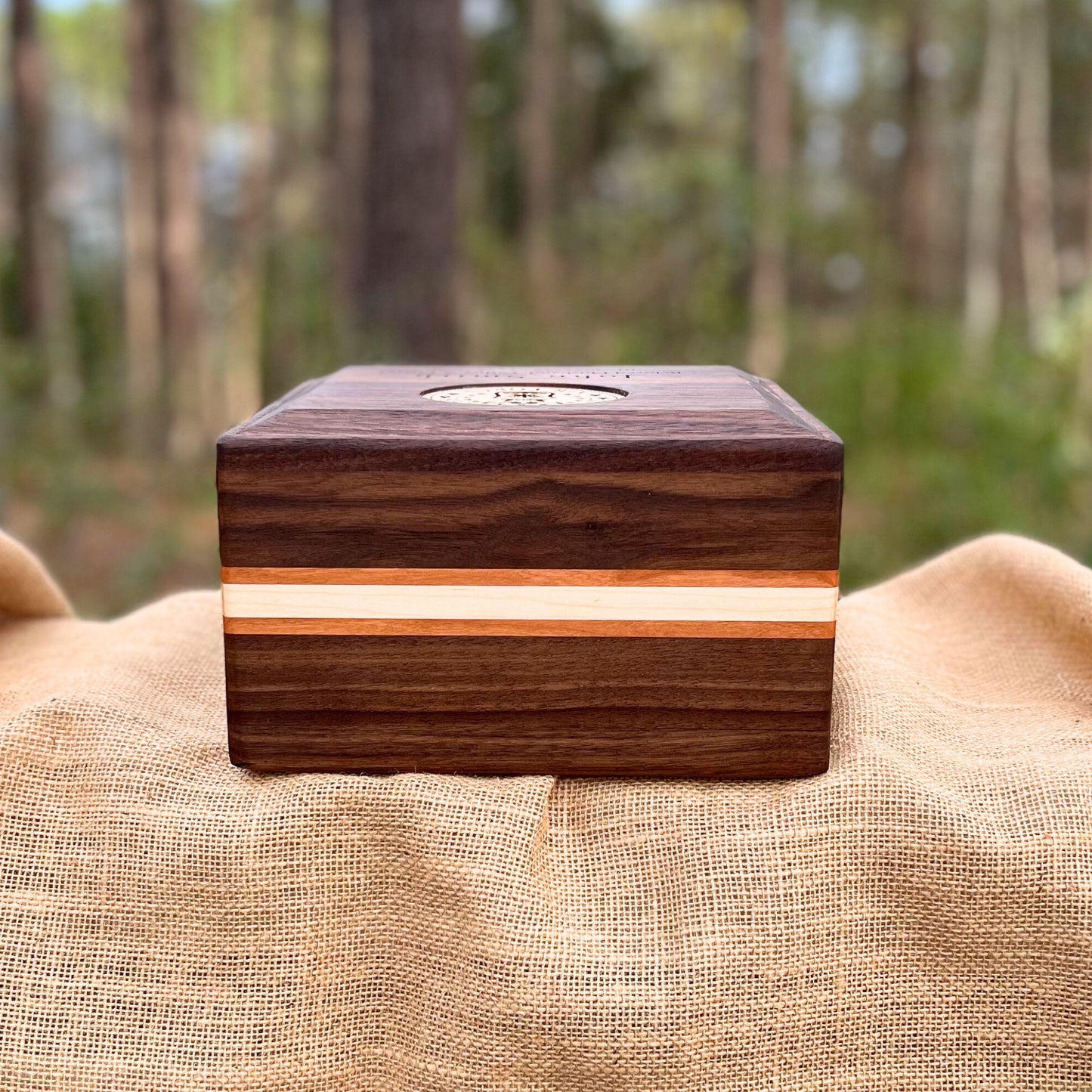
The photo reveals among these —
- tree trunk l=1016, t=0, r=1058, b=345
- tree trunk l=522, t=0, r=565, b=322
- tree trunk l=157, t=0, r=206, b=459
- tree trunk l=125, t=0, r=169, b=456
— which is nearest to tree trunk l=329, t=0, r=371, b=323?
tree trunk l=157, t=0, r=206, b=459

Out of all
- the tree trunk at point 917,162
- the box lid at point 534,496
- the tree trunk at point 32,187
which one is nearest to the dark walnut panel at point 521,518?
the box lid at point 534,496

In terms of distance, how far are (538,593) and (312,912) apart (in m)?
0.23

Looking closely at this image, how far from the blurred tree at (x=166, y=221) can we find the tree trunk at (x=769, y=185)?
2291 millimetres

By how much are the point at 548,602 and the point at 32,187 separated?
459 centimetres

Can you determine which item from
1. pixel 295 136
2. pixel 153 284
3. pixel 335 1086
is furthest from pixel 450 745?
pixel 295 136

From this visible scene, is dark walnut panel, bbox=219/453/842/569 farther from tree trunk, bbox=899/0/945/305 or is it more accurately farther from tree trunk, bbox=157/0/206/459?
tree trunk, bbox=899/0/945/305

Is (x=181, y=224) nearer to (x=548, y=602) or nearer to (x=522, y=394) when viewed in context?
(x=522, y=394)

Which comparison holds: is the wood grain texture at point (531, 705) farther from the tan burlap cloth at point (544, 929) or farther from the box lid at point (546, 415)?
the box lid at point (546, 415)

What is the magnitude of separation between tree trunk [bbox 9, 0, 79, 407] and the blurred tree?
0.36 metres

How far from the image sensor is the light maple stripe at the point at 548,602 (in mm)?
697

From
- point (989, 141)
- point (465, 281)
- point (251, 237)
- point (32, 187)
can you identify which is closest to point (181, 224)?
point (251, 237)

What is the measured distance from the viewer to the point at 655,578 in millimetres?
696

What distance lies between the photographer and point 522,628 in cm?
70

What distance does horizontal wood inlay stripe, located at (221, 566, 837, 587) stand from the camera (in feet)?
2.28
